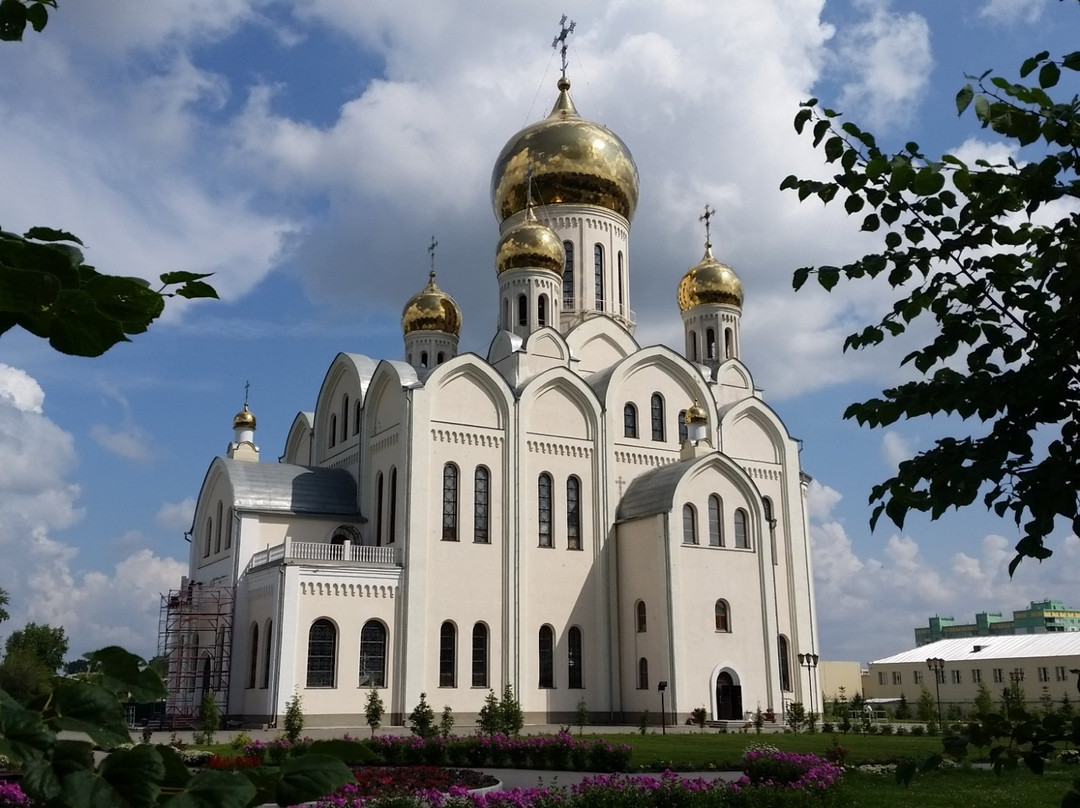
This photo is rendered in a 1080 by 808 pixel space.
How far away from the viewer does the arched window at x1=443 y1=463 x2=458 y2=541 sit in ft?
85.5

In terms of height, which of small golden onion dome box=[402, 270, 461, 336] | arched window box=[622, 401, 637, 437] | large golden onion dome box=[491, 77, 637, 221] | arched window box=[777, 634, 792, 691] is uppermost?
large golden onion dome box=[491, 77, 637, 221]

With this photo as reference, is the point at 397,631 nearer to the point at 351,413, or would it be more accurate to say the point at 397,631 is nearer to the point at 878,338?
the point at 351,413

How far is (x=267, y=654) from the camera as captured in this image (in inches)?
955

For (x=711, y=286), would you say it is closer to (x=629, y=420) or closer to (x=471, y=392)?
(x=629, y=420)

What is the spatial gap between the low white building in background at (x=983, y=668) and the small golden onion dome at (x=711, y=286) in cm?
1501

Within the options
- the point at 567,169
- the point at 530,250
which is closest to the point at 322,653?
the point at 530,250

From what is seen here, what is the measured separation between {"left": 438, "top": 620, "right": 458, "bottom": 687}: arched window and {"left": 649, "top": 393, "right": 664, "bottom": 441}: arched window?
8.27 m

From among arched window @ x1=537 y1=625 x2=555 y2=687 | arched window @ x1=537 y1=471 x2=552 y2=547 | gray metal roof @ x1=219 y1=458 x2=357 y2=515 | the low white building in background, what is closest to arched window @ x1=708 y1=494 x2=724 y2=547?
arched window @ x1=537 y1=471 x2=552 y2=547

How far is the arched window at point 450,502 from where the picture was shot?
26.0m

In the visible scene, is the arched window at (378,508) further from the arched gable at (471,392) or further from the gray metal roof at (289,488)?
the arched gable at (471,392)

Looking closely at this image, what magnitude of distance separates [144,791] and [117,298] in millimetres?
687

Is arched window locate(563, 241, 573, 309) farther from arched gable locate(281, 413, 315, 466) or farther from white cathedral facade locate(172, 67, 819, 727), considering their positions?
arched gable locate(281, 413, 315, 466)

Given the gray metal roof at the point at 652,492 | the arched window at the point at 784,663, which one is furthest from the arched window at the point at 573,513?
the arched window at the point at 784,663

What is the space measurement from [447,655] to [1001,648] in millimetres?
28489
